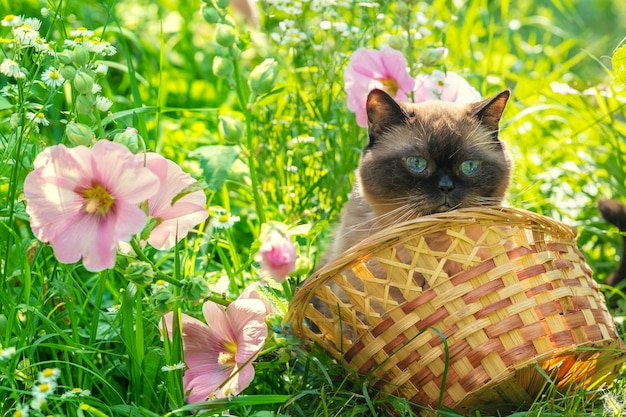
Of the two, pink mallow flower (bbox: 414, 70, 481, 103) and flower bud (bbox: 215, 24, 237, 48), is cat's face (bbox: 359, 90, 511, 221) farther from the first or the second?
flower bud (bbox: 215, 24, 237, 48)

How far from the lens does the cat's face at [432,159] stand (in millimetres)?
1872

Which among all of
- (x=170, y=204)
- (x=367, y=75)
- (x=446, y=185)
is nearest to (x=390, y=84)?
(x=367, y=75)

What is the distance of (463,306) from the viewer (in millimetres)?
1553

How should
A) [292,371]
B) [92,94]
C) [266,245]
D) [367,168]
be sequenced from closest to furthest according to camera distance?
[266,245] < [92,94] < [292,371] < [367,168]

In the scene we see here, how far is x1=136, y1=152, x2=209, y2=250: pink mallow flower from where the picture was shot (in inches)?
58.4

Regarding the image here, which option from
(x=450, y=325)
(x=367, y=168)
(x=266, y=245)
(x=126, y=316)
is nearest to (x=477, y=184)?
(x=367, y=168)

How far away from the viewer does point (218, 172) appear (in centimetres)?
183

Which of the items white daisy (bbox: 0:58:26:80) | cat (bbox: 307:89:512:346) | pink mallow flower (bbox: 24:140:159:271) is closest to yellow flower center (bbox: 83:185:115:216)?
pink mallow flower (bbox: 24:140:159:271)

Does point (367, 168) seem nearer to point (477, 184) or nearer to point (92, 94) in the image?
point (477, 184)

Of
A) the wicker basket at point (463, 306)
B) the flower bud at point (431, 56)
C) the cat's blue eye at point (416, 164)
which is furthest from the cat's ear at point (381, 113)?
the wicker basket at point (463, 306)

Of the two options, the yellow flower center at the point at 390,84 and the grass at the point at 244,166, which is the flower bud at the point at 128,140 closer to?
the grass at the point at 244,166

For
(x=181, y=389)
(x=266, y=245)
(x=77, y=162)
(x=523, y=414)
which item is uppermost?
(x=77, y=162)

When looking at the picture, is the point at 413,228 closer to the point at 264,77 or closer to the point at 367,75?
the point at 264,77

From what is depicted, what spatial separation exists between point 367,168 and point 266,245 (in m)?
0.70
